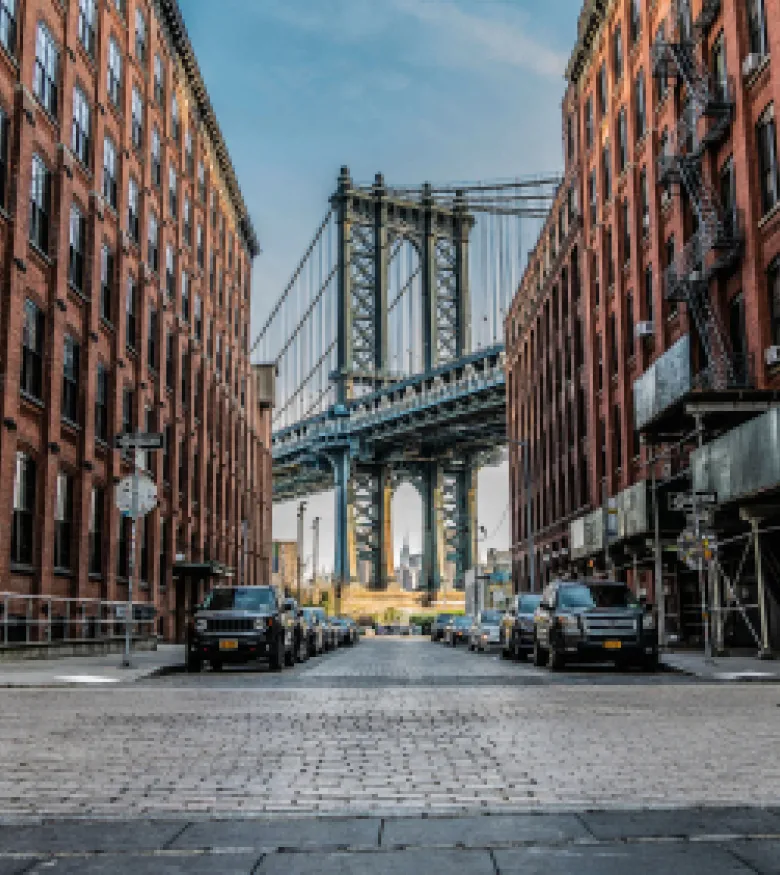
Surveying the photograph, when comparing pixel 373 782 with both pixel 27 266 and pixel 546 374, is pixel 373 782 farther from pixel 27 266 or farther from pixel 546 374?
pixel 546 374

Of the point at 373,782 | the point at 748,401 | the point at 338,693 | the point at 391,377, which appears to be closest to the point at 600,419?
the point at 748,401

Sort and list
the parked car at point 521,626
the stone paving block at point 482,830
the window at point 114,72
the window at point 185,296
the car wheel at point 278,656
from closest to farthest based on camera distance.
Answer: the stone paving block at point 482,830
the car wheel at point 278,656
the parked car at point 521,626
the window at point 114,72
the window at point 185,296

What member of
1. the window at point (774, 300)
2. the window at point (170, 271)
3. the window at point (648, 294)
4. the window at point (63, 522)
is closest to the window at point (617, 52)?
the window at point (648, 294)

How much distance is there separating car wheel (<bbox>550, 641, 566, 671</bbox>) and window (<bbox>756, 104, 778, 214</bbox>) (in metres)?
12.1

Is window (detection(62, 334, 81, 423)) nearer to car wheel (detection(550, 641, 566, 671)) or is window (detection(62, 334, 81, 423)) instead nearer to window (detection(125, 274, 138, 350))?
window (detection(125, 274, 138, 350))

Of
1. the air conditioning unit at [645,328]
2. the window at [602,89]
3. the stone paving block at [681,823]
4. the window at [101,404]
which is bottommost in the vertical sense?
the stone paving block at [681,823]

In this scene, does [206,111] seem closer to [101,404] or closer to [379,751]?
[101,404]

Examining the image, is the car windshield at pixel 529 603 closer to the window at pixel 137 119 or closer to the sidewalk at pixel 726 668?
the sidewalk at pixel 726 668

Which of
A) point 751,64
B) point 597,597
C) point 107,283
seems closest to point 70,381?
point 107,283

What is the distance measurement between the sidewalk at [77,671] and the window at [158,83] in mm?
24823

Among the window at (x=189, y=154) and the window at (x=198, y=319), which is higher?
the window at (x=189, y=154)

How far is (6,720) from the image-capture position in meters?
10.7

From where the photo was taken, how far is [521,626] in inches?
1064

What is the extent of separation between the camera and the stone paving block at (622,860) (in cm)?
416
